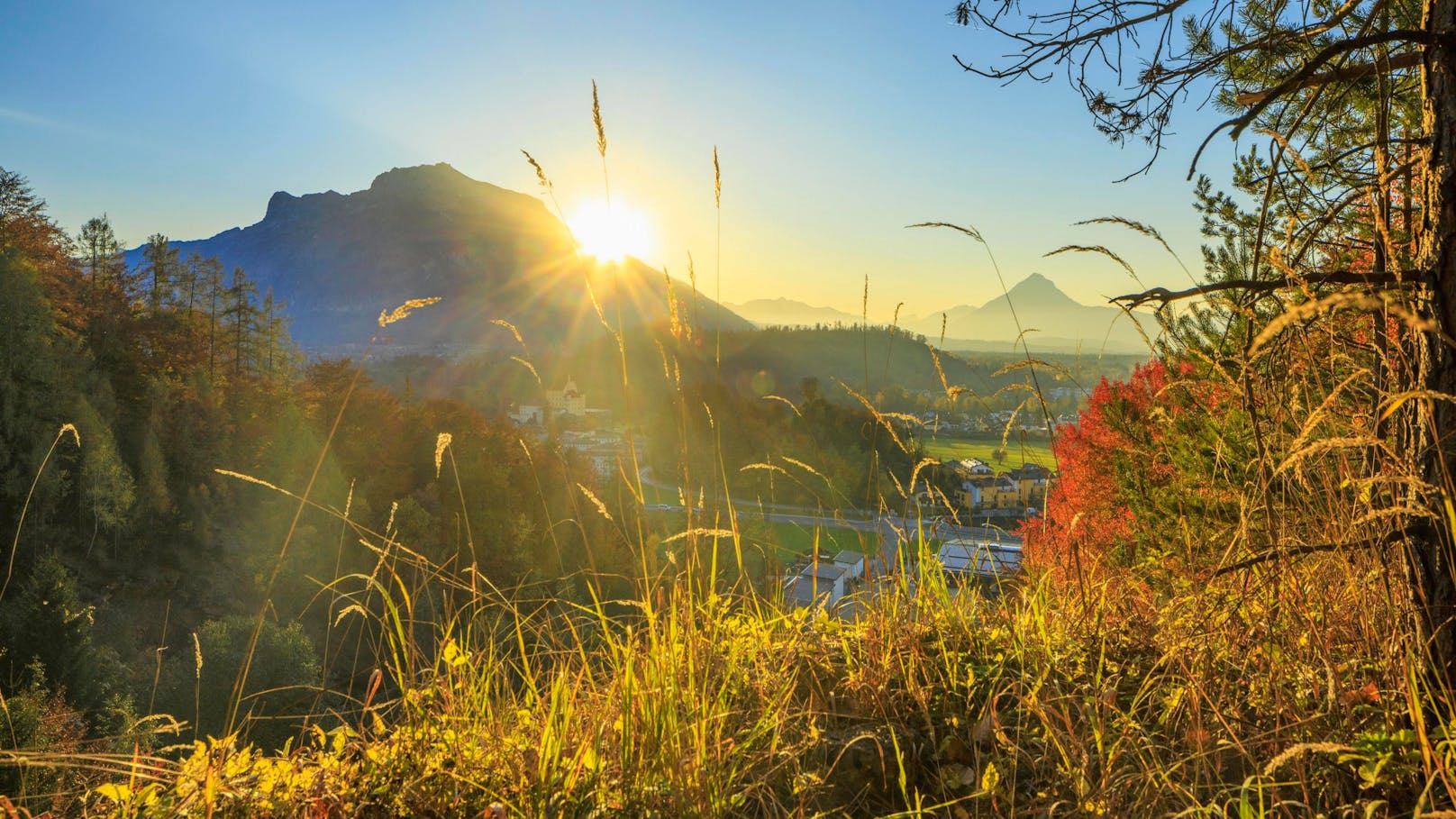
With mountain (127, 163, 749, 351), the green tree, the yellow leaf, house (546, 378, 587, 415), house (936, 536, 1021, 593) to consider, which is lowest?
the yellow leaf

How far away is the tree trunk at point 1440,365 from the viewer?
131 centimetres

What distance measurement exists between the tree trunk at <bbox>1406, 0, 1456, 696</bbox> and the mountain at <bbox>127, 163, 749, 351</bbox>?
84306 mm

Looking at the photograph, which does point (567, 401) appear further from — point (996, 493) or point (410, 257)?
point (410, 257)

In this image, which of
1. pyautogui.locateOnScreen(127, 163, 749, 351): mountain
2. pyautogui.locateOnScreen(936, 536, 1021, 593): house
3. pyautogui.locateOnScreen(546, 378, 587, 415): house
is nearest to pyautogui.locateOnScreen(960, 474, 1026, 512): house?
pyautogui.locateOnScreen(936, 536, 1021, 593): house

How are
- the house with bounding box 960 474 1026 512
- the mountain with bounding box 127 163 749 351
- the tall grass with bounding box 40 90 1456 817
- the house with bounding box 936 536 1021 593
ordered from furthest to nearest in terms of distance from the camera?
the mountain with bounding box 127 163 749 351
the house with bounding box 960 474 1026 512
the house with bounding box 936 536 1021 593
the tall grass with bounding box 40 90 1456 817

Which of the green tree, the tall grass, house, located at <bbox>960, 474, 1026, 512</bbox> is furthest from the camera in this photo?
the green tree

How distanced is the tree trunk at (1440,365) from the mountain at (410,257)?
84.3 meters

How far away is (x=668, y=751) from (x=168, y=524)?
88.5ft

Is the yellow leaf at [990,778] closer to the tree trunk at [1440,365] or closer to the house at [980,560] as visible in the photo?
the tree trunk at [1440,365]

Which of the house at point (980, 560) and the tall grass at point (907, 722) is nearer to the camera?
the tall grass at point (907, 722)

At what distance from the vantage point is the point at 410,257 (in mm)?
132750

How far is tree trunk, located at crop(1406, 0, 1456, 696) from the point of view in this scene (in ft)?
4.30

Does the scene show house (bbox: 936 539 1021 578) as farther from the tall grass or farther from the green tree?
the green tree

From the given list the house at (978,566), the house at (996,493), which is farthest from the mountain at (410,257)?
the house at (978,566)
